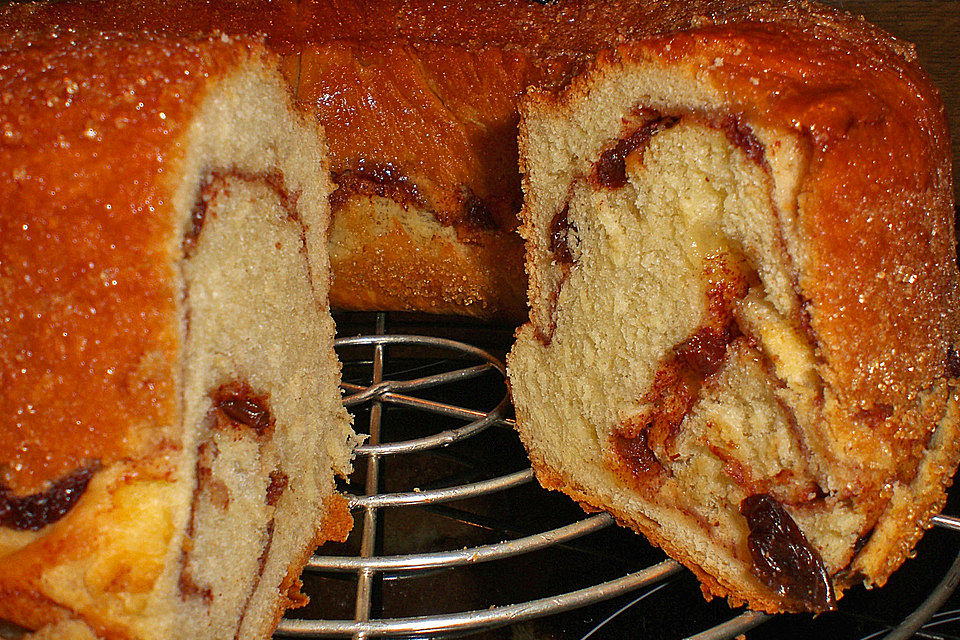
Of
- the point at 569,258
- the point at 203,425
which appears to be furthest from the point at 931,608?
the point at 203,425

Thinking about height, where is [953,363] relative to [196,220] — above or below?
below

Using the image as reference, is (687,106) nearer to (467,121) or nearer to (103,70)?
(467,121)

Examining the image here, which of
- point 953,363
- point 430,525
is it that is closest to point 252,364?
point 430,525

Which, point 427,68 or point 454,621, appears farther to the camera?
point 427,68

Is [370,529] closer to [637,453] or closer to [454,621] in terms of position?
[454,621]

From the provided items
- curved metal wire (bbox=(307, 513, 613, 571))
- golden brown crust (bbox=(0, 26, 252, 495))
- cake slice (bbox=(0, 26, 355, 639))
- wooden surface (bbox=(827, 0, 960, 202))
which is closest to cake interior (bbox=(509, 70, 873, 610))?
curved metal wire (bbox=(307, 513, 613, 571))

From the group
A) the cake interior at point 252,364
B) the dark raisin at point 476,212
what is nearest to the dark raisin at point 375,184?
the dark raisin at point 476,212
